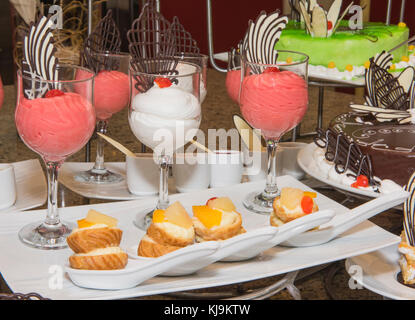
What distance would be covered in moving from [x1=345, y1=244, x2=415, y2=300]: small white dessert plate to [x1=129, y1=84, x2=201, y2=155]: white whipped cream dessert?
31cm

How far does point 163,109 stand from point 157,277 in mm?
279

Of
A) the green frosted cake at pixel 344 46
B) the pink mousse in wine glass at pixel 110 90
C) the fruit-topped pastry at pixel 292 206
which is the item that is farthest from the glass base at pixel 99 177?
the green frosted cake at pixel 344 46

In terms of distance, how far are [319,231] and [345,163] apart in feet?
1.03

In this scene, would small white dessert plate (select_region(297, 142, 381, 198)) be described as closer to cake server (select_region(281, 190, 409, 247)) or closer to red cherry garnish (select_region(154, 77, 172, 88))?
cake server (select_region(281, 190, 409, 247))

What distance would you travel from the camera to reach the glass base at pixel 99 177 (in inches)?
51.6

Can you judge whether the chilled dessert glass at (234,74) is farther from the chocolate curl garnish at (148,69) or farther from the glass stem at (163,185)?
the glass stem at (163,185)

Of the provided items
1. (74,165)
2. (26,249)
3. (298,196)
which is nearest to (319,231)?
(298,196)

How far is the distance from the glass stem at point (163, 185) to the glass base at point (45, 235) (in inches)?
5.8

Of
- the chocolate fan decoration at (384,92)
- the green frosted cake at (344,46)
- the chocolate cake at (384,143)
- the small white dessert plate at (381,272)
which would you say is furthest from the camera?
the green frosted cake at (344,46)

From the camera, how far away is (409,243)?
3.10ft

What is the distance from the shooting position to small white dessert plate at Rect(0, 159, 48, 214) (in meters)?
1.13

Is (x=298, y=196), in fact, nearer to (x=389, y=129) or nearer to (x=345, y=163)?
A: (x=345, y=163)

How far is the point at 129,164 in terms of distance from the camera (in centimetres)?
124

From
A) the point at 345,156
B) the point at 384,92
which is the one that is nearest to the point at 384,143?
the point at 345,156
